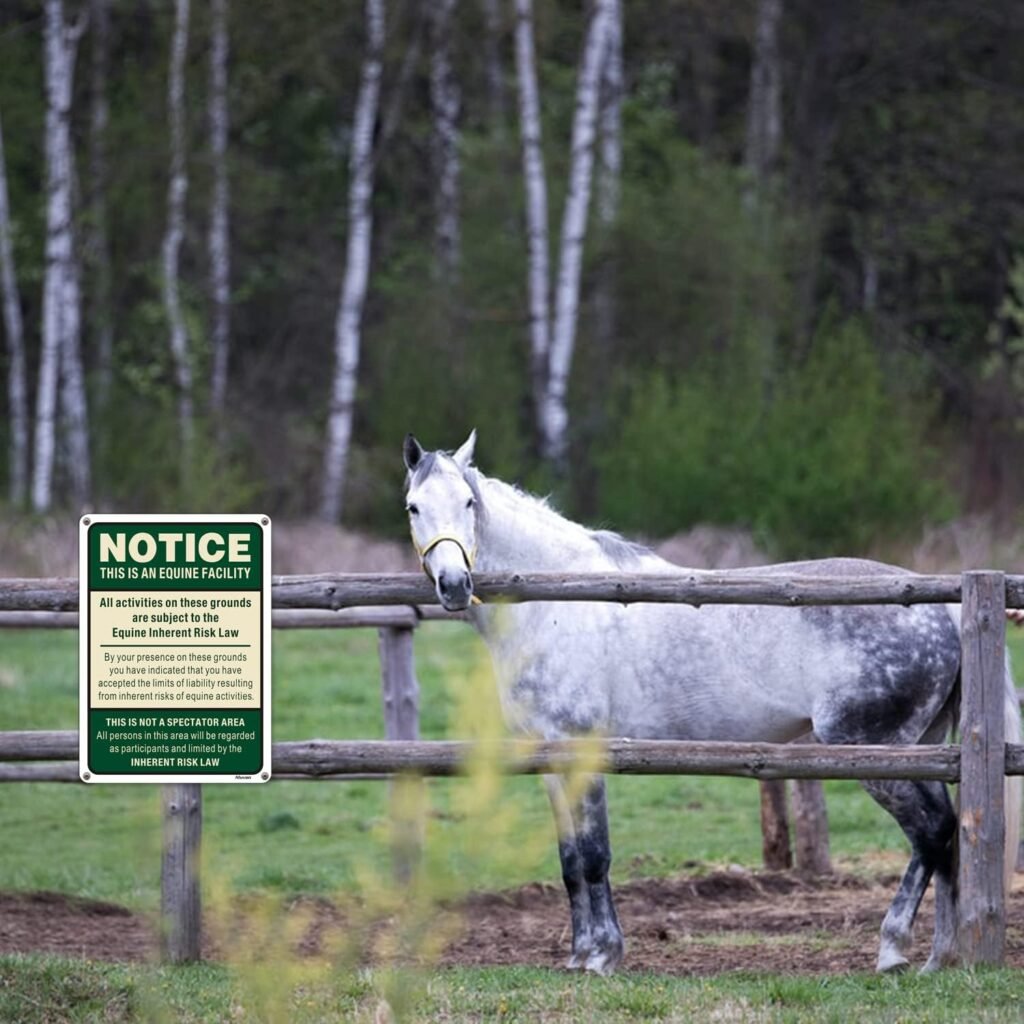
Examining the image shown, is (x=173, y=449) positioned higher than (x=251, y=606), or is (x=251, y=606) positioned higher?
(x=173, y=449)

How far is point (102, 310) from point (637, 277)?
28.1 feet

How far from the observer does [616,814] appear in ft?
42.7

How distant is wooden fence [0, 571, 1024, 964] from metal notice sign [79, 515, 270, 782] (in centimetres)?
82

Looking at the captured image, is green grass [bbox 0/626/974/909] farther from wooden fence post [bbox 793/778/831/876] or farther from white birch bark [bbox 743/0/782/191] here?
white birch bark [bbox 743/0/782/191]

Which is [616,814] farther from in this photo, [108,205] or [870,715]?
[108,205]

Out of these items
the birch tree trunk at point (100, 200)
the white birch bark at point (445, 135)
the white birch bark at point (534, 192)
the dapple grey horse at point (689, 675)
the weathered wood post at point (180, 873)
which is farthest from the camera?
the white birch bark at point (445, 135)

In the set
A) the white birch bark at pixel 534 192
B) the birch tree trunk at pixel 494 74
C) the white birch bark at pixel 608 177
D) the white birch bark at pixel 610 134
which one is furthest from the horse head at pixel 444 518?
the birch tree trunk at pixel 494 74

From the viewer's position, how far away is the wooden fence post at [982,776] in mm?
7250

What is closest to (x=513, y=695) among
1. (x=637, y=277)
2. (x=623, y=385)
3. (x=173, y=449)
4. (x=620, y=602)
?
(x=620, y=602)

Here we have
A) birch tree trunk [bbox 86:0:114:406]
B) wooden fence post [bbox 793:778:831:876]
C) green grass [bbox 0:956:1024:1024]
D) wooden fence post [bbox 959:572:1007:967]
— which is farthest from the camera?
birch tree trunk [bbox 86:0:114:406]

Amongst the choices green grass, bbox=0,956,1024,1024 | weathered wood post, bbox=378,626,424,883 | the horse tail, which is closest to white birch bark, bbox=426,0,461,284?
weathered wood post, bbox=378,626,424,883

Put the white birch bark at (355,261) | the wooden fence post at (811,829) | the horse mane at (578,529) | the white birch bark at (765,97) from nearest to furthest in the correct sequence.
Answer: the horse mane at (578,529), the wooden fence post at (811,829), the white birch bark at (355,261), the white birch bark at (765,97)

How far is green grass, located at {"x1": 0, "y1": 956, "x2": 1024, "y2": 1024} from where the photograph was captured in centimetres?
637

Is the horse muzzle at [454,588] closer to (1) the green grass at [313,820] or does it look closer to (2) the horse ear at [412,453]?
(2) the horse ear at [412,453]
